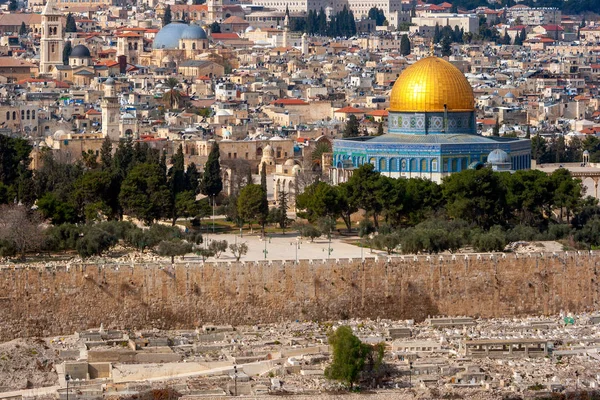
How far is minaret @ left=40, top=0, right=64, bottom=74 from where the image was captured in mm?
105881

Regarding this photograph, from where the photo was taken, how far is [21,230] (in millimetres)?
41562

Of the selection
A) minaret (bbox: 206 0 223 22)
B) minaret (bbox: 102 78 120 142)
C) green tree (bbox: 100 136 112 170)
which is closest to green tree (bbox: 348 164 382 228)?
green tree (bbox: 100 136 112 170)

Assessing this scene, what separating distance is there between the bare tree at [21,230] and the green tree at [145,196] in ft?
9.47

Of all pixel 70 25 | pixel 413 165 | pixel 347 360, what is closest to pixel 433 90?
pixel 413 165

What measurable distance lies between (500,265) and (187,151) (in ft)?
91.1

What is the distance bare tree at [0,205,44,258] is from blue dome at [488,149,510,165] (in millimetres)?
12784

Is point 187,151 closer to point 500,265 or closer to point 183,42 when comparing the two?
point 500,265

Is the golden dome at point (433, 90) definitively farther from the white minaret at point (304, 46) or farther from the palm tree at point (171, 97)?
the white minaret at point (304, 46)

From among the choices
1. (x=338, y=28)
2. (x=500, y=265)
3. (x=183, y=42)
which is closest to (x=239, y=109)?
(x=183, y=42)

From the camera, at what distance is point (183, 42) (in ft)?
376

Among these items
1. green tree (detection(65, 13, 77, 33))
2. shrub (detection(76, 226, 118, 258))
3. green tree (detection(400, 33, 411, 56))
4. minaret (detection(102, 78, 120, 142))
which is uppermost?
shrub (detection(76, 226, 118, 258))

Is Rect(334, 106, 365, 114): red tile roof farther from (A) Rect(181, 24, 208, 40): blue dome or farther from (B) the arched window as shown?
(A) Rect(181, 24, 208, 40): blue dome

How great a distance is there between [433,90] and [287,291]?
17.1 m

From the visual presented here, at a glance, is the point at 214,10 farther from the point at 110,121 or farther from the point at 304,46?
the point at 110,121
